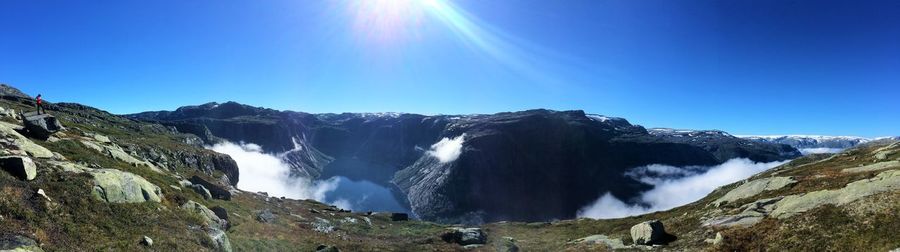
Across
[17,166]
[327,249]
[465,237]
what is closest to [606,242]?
[465,237]

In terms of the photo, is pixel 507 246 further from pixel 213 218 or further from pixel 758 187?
pixel 213 218

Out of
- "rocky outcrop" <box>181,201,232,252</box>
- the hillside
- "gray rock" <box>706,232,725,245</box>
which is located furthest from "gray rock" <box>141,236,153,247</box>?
"gray rock" <box>706,232,725,245</box>

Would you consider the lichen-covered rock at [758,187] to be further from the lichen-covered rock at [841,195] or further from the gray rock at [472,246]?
the gray rock at [472,246]

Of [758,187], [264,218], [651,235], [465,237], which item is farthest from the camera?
[465,237]

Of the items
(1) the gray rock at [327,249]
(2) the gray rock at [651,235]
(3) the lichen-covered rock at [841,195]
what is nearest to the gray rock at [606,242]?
(2) the gray rock at [651,235]

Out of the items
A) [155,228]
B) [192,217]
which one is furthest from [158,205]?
[155,228]

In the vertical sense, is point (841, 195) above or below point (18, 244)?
above
